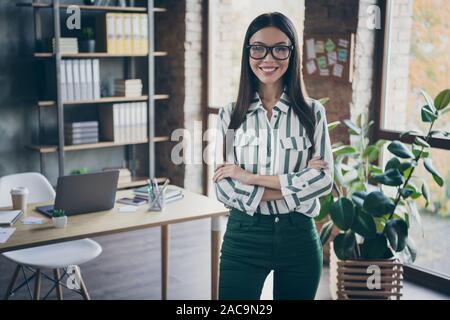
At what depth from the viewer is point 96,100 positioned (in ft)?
17.9

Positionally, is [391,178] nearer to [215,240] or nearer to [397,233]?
[397,233]

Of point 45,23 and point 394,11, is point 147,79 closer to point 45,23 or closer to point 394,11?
point 45,23

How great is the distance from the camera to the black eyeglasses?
208 centimetres

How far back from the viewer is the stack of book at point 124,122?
562 centimetres

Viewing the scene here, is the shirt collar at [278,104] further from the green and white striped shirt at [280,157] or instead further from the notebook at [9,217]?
the notebook at [9,217]

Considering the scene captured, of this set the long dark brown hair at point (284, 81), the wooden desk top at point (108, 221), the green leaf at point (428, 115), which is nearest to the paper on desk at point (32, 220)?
the wooden desk top at point (108, 221)

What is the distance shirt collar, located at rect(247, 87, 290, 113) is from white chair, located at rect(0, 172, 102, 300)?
4.73ft

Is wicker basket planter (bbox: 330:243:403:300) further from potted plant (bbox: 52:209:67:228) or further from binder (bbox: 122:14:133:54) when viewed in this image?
binder (bbox: 122:14:133:54)

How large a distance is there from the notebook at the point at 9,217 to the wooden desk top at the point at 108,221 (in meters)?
0.03

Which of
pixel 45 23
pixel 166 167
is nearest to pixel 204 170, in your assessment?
pixel 166 167

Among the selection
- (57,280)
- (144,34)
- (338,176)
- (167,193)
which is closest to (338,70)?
(338,176)

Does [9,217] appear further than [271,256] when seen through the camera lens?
Yes

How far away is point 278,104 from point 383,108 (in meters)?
2.33

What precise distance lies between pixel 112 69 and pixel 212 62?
0.95 metres
